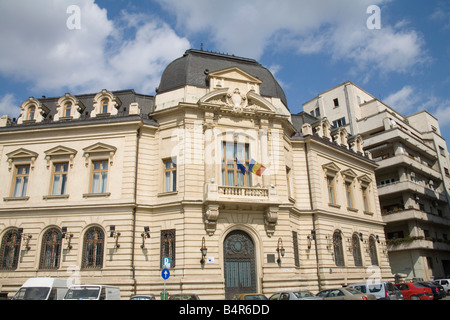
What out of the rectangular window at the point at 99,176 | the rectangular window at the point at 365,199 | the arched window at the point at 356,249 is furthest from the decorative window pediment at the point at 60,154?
the rectangular window at the point at 365,199

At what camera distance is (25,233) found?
24.8 metres

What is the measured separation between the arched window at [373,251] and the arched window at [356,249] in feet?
6.40

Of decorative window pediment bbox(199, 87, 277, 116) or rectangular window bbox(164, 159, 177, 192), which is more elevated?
decorative window pediment bbox(199, 87, 277, 116)

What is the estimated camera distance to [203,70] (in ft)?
94.1

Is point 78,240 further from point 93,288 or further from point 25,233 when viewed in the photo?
point 93,288

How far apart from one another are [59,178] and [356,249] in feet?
85.0

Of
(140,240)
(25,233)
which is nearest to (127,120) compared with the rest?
(140,240)

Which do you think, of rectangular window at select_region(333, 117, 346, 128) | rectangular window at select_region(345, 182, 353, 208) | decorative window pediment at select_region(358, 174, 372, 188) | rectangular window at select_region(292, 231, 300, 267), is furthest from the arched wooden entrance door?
rectangular window at select_region(333, 117, 346, 128)

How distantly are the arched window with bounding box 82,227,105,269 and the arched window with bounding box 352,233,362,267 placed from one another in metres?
21.6

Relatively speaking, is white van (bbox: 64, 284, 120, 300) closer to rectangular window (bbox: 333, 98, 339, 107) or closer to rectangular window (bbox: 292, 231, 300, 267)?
rectangular window (bbox: 292, 231, 300, 267)

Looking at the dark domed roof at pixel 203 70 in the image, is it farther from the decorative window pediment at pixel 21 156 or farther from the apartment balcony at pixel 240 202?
the decorative window pediment at pixel 21 156

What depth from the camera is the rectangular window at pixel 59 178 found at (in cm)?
2602

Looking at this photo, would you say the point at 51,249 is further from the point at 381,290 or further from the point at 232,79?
the point at 381,290

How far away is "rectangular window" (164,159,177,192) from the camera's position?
85.0 ft
